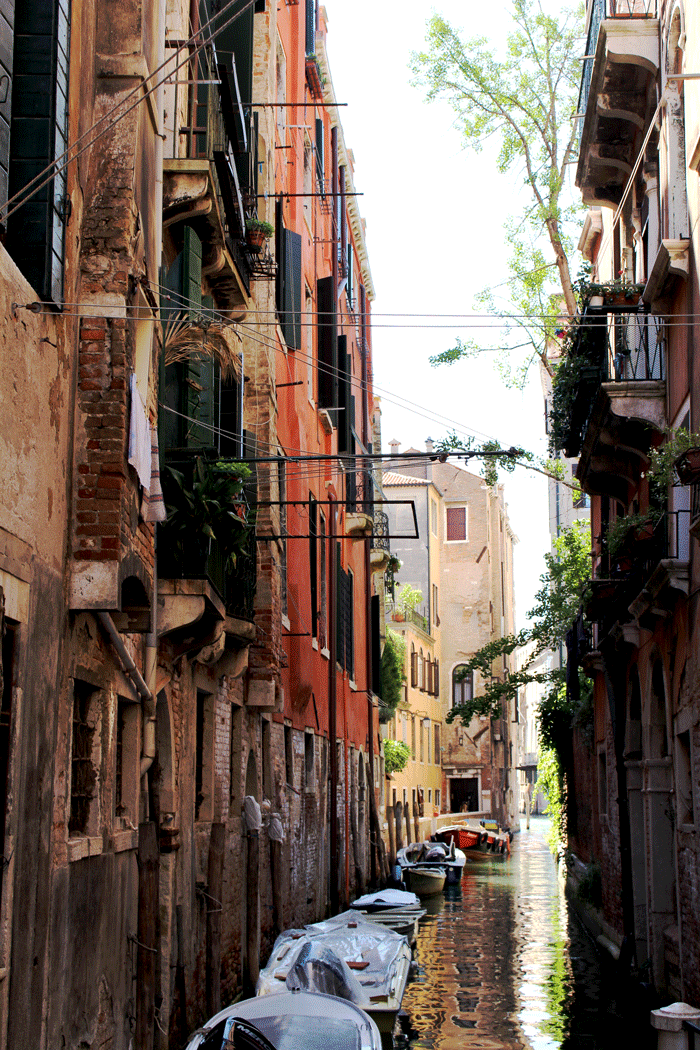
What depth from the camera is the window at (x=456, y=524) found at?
58.2 metres

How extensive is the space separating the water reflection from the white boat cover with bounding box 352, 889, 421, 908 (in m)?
0.70

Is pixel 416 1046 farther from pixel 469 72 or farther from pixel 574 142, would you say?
pixel 469 72

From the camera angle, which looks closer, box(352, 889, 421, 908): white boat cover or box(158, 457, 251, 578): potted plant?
box(158, 457, 251, 578): potted plant

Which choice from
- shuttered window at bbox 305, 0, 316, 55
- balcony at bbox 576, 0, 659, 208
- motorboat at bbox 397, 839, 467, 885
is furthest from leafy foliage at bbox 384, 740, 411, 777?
balcony at bbox 576, 0, 659, 208

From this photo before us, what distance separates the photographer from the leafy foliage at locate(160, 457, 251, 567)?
9.23m

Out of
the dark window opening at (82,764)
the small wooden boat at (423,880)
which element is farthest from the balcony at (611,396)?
the small wooden boat at (423,880)

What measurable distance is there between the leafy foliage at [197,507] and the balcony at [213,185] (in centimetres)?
201

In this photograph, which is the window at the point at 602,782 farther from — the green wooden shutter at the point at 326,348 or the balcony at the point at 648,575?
the green wooden shutter at the point at 326,348

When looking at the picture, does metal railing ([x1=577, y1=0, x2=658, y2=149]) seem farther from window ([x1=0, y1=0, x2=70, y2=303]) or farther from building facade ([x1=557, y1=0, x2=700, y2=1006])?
window ([x1=0, y1=0, x2=70, y2=303])

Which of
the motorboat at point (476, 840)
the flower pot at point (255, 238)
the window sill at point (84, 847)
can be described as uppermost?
the flower pot at point (255, 238)

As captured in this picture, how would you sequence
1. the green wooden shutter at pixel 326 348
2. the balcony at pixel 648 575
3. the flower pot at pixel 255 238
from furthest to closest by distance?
the green wooden shutter at pixel 326 348 → the flower pot at pixel 255 238 → the balcony at pixel 648 575

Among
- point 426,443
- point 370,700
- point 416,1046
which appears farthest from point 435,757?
point 416,1046

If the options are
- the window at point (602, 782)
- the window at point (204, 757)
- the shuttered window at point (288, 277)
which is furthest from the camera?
the window at point (602, 782)

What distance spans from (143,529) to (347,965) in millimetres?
6187
